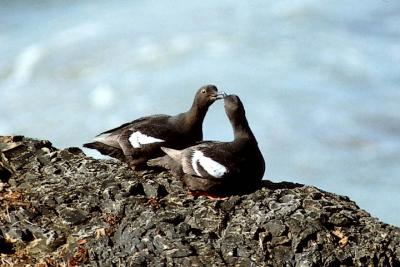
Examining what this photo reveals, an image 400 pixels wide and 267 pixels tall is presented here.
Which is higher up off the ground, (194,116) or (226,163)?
(194,116)

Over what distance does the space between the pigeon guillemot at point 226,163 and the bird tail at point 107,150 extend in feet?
3.88

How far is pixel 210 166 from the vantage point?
36.1 feet

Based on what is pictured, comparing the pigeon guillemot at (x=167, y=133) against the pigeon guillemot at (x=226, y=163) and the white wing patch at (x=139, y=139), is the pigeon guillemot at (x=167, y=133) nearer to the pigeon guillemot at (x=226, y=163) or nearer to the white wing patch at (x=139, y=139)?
the white wing patch at (x=139, y=139)

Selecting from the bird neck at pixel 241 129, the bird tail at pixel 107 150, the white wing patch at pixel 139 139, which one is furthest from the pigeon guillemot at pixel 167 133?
the bird neck at pixel 241 129

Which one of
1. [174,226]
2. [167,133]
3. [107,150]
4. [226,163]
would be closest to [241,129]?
[226,163]

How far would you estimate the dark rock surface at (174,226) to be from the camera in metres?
9.82

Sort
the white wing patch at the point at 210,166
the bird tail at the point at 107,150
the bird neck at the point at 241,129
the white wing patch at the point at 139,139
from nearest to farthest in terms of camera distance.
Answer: the white wing patch at the point at 210,166 → the bird neck at the point at 241,129 → the white wing patch at the point at 139,139 → the bird tail at the point at 107,150

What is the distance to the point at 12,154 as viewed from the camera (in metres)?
12.6

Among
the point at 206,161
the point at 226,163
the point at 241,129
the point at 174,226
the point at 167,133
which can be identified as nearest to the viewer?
the point at 174,226

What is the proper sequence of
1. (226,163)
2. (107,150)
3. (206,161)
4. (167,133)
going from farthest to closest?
(107,150)
(167,133)
(206,161)
(226,163)

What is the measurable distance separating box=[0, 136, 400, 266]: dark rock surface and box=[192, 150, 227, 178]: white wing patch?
31 centimetres

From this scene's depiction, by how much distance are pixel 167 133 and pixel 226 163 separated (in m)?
1.39

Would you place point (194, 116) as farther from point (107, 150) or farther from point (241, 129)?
point (107, 150)

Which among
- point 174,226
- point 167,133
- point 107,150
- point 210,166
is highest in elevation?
point 167,133
